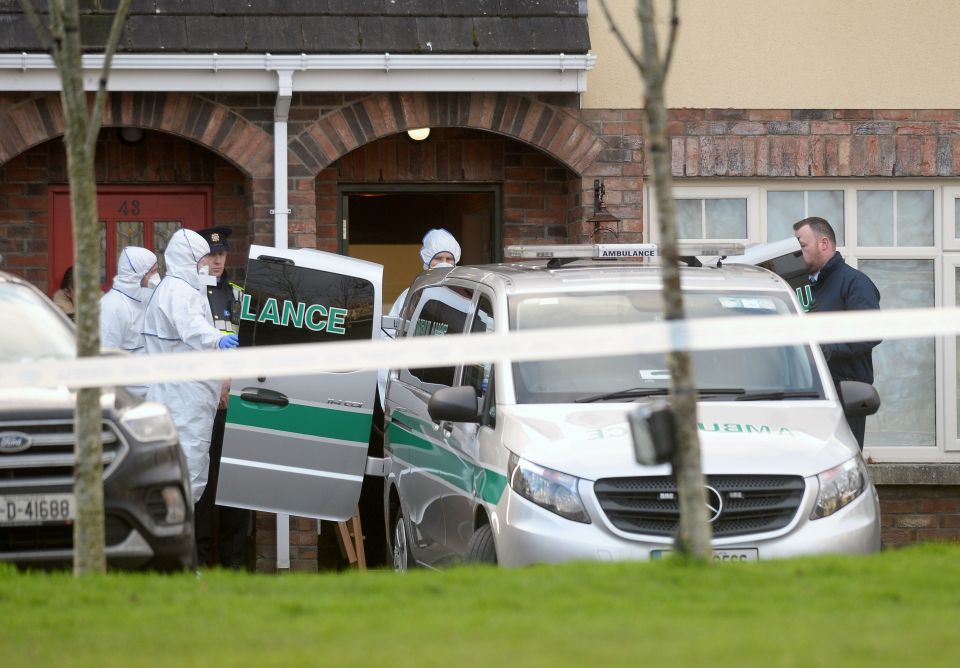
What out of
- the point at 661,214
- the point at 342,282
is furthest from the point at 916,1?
the point at 661,214

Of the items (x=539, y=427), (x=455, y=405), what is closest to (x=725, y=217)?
(x=455, y=405)

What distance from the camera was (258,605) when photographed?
16.0 feet

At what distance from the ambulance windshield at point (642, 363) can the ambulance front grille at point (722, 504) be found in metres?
0.64

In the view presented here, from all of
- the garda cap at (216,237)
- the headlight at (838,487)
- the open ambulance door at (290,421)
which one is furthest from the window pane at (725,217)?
the headlight at (838,487)

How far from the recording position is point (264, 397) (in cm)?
883

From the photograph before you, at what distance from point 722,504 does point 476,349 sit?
1.23 metres

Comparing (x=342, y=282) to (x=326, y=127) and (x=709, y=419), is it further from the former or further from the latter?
Answer: (x=709, y=419)

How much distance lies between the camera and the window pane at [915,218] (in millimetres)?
11172

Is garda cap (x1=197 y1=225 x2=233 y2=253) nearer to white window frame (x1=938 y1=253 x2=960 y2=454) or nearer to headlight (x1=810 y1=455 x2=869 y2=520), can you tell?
headlight (x1=810 y1=455 x2=869 y2=520)

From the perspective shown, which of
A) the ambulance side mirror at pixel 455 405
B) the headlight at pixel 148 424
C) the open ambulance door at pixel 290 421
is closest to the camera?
the headlight at pixel 148 424

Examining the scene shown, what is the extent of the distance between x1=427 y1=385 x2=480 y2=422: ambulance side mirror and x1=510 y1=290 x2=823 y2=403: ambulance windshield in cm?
22

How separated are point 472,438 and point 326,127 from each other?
13.6 feet

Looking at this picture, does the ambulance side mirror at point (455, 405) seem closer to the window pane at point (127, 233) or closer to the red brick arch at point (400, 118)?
the red brick arch at point (400, 118)

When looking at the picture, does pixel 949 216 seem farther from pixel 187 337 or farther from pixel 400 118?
pixel 187 337
